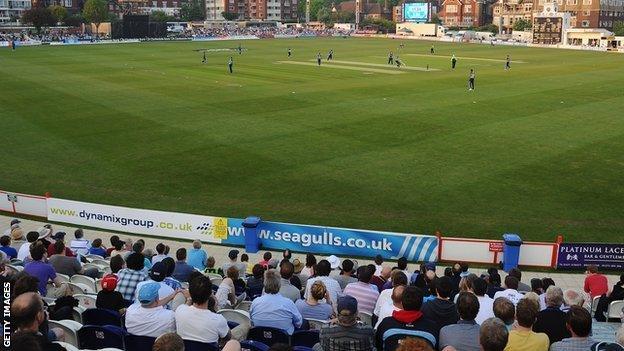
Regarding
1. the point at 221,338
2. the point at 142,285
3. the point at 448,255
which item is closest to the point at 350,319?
the point at 221,338

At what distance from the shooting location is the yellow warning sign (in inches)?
734

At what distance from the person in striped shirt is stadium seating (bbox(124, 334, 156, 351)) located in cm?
352

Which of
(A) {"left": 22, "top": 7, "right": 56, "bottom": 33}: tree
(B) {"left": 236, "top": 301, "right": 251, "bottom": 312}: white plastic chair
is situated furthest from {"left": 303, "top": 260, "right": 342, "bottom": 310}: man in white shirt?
(A) {"left": 22, "top": 7, "right": 56, "bottom": 33}: tree

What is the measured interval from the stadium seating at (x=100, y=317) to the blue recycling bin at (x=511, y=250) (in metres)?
11.1

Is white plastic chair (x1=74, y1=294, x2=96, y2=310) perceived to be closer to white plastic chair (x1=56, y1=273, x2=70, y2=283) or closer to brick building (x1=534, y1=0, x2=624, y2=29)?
white plastic chair (x1=56, y1=273, x2=70, y2=283)

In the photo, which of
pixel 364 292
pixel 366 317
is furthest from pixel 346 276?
pixel 366 317

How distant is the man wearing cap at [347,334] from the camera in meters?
6.77

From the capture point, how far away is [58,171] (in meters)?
26.3

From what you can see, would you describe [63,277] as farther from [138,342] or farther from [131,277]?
[138,342]

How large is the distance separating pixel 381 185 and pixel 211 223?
25.0 feet

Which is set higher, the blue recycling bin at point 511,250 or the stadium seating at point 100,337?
the stadium seating at point 100,337

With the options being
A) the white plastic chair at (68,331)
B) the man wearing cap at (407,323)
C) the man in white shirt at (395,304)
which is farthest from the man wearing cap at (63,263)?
the man wearing cap at (407,323)

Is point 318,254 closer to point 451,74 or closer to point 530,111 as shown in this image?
point 530,111

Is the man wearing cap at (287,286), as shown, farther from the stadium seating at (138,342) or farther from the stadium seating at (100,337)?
the stadium seating at (100,337)
